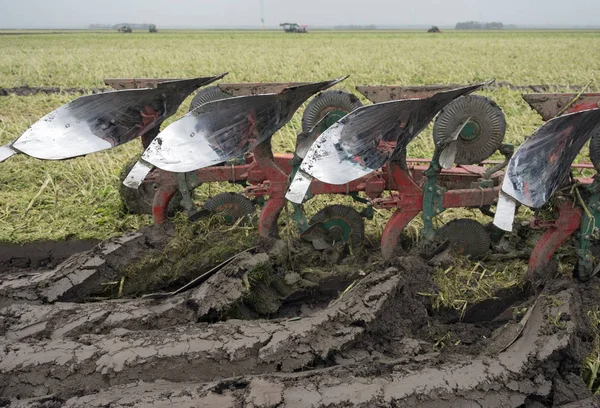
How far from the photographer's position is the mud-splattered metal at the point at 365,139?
3.15m

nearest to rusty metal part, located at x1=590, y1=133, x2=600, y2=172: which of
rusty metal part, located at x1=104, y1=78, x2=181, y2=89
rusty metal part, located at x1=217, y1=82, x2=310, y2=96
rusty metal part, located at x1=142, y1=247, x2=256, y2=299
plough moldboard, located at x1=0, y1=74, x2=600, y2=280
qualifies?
plough moldboard, located at x1=0, y1=74, x2=600, y2=280

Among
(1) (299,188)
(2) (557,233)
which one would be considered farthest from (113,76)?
(2) (557,233)

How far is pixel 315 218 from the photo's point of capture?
4.35m

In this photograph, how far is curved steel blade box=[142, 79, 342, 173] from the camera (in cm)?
355

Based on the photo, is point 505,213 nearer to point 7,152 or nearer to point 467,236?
point 467,236

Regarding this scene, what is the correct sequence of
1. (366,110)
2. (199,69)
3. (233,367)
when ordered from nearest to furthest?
(233,367), (366,110), (199,69)

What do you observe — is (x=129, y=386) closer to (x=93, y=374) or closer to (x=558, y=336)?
(x=93, y=374)

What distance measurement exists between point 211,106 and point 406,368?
2.10m

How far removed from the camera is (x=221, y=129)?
3.84 m

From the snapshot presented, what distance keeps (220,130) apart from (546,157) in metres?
2.09

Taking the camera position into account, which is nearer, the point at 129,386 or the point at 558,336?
the point at 129,386

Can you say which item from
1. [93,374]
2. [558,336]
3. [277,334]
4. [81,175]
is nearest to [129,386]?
[93,374]

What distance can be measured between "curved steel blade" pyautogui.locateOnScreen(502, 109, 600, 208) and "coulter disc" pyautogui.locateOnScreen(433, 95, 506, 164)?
492mm

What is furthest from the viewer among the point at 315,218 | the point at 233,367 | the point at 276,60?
the point at 276,60
